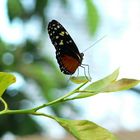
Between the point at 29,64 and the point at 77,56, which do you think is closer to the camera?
the point at 77,56

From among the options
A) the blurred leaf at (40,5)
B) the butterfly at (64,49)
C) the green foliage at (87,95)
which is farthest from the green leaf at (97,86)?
the blurred leaf at (40,5)

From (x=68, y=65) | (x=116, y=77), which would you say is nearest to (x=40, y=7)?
(x=68, y=65)

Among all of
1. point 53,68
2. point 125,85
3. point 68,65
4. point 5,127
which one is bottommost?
point 125,85

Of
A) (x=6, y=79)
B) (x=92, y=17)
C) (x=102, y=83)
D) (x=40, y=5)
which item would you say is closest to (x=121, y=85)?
(x=102, y=83)

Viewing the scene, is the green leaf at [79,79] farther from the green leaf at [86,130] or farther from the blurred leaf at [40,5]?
the blurred leaf at [40,5]

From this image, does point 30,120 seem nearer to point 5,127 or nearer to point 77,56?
point 5,127

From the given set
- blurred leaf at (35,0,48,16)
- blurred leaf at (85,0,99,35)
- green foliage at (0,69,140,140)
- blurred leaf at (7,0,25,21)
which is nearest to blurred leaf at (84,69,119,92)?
green foliage at (0,69,140,140)
